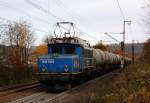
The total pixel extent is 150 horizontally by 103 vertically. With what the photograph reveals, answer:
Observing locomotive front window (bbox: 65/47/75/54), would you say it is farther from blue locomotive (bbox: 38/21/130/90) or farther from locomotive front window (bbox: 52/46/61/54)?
locomotive front window (bbox: 52/46/61/54)

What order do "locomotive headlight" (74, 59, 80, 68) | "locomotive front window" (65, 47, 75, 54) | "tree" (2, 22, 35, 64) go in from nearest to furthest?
"locomotive headlight" (74, 59, 80, 68) < "locomotive front window" (65, 47, 75, 54) < "tree" (2, 22, 35, 64)

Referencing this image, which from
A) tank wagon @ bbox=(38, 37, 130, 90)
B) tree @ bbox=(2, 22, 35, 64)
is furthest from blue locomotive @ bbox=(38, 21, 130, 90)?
tree @ bbox=(2, 22, 35, 64)

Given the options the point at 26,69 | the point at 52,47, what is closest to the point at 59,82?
the point at 52,47

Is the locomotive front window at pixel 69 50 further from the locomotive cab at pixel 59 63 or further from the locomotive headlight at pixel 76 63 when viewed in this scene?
the locomotive headlight at pixel 76 63

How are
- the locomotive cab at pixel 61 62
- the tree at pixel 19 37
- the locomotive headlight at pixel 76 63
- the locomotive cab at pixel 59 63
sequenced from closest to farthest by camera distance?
the locomotive cab at pixel 61 62 < the locomotive cab at pixel 59 63 < the locomotive headlight at pixel 76 63 < the tree at pixel 19 37

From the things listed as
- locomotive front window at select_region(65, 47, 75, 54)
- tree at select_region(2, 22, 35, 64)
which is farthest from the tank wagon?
tree at select_region(2, 22, 35, 64)

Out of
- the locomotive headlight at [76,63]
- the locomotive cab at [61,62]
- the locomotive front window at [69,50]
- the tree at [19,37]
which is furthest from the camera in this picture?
the tree at [19,37]

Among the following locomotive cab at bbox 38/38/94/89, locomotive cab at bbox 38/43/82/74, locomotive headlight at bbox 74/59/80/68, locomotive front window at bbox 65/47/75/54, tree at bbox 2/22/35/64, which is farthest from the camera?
tree at bbox 2/22/35/64

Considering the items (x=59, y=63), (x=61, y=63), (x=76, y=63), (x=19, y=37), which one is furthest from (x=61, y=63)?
(x=19, y=37)

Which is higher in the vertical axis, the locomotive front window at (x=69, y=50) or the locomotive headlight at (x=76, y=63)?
the locomotive front window at (x=69, y=50)

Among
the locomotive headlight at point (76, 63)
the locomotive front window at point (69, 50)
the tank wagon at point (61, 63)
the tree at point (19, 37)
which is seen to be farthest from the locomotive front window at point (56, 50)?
the tree at point (19, 37)

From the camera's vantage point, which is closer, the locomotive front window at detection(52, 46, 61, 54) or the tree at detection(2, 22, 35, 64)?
the locomotive front window at detection(52, 46, 61, 54)

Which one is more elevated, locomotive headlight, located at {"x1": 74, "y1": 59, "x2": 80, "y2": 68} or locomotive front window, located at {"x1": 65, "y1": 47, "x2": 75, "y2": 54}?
locomotive front window, located at {"x1": 65, "y1": 47, "x2": 75, "y2": 54}

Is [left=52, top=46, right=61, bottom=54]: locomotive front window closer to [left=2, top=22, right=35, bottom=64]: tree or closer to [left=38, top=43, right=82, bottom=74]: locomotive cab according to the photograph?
[left=38, top=43, right=82, bottom=74]: locomotive cab
